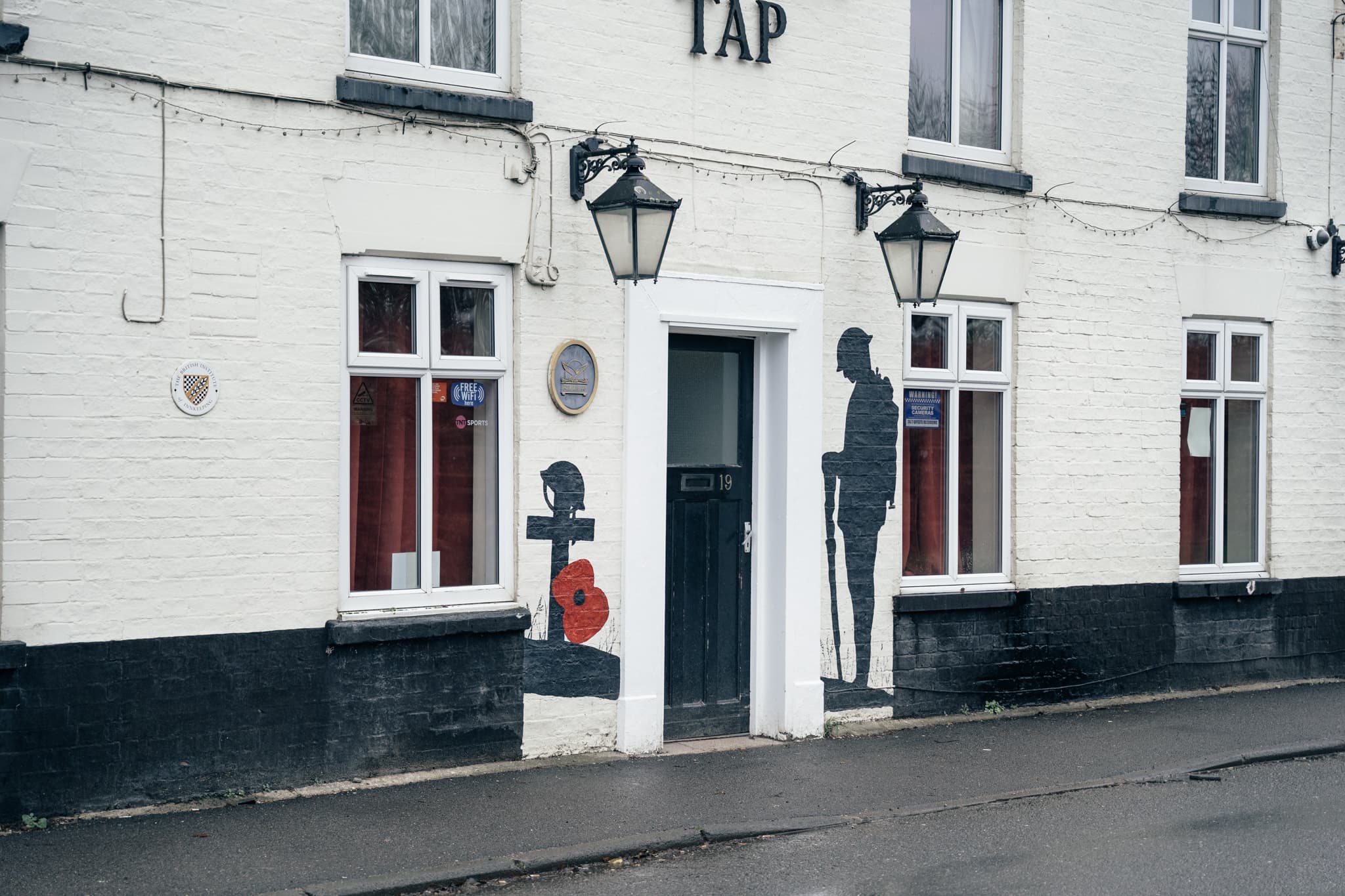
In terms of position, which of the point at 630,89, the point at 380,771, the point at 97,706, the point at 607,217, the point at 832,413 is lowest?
the point at 380,771

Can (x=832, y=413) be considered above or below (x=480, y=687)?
above

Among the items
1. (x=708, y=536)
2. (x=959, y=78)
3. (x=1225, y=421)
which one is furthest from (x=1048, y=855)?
(x=1225, y=421)

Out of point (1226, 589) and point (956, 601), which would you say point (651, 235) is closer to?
point (956, 601)

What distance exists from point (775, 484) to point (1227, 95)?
5.42 m

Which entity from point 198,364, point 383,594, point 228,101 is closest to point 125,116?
point 228,101

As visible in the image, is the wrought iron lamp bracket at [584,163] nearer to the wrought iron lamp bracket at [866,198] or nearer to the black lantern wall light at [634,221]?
the black lantern wall light at [634,221]

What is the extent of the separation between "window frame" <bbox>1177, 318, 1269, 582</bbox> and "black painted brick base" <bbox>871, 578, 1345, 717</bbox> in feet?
0.83

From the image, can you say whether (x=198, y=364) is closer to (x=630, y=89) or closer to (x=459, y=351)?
(x=459, y=351)

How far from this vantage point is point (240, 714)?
25.0ft

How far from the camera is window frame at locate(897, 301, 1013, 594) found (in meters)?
10.3

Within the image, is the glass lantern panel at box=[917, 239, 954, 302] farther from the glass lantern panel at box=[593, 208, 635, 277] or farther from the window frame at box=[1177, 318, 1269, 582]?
the window frame at box=[1177, 318, 1269, 582]

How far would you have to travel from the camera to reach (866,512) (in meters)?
9.95

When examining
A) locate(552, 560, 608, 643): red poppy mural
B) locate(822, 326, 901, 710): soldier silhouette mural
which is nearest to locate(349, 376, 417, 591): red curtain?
locate(552, 560, 608, 643): red poppy mural

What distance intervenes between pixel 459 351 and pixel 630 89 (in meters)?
1.92
